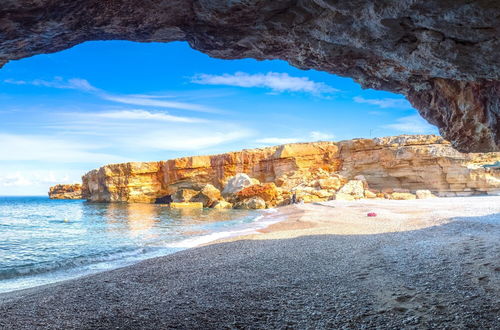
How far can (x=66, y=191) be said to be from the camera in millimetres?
106438

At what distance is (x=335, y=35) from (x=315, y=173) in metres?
45.2

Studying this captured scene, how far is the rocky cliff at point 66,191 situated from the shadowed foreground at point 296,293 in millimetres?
106541

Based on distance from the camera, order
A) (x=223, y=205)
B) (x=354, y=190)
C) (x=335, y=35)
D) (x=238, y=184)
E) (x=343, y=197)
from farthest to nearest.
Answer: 1. (x=238, y=184)
2. (x=223, y=205)
3. (x=354, y=190)
4. (x=343, y=197)
5. (x=335, y=35)

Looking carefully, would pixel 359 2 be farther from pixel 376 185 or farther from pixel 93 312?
pixel 376 185

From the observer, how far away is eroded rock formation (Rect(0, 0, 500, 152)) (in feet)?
13.4

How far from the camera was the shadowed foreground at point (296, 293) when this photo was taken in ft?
13.6

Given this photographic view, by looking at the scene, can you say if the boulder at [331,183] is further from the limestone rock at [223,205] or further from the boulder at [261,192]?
the limestone rock at [223,205]

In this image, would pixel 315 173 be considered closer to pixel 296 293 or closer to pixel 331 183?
pixel 331 183

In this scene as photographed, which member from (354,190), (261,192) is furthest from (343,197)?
(261,192)

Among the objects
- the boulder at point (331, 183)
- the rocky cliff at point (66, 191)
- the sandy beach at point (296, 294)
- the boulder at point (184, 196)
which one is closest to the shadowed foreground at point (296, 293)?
the sandy beach at point (296, 294)

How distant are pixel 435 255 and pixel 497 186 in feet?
123

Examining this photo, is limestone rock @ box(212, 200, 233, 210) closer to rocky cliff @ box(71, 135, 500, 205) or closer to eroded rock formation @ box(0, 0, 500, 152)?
rocky cliff @ box(71, 135, 500, 205)

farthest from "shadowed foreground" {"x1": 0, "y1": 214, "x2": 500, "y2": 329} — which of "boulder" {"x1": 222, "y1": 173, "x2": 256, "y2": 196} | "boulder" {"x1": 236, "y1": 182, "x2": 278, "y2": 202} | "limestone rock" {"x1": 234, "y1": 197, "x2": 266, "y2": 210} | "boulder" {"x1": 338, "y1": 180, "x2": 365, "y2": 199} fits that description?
"boulder" {"x1": 222, "y1": 173, "x2": 256, "y2": 196}

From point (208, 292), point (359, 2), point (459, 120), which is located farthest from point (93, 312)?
point (459, 120)
